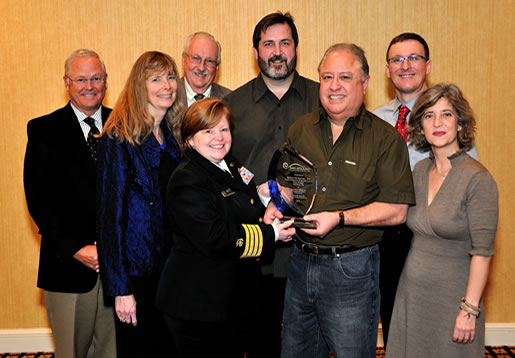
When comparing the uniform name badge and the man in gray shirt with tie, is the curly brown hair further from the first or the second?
the uniform name badge

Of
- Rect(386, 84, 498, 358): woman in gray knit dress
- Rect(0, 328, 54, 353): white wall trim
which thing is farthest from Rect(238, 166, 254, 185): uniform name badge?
Rect(0, 328, 54, 353): white wall trim

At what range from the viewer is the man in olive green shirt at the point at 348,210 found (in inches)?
85.4

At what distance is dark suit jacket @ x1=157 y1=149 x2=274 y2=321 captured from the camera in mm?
2055

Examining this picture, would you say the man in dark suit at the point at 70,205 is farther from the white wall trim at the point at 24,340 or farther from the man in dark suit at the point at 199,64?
the white wall trim at the point at 24,340

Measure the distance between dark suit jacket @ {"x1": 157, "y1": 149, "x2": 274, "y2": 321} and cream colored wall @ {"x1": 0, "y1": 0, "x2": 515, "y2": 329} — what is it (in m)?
1.92

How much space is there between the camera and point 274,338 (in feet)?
9.21

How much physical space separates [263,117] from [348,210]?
3.03 ft

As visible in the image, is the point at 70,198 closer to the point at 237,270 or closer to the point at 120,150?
the point at 120,150

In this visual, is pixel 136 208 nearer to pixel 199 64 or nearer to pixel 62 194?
pixel 62 194

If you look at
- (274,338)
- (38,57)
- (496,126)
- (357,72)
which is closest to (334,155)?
(357,72)

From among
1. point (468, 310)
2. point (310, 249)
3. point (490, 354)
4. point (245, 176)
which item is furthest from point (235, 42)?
point (490, 354)

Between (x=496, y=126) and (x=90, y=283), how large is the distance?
3286 millimetres

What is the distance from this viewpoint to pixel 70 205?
2641 millimetres

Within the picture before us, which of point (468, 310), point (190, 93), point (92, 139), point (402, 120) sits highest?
point (190, 93)
